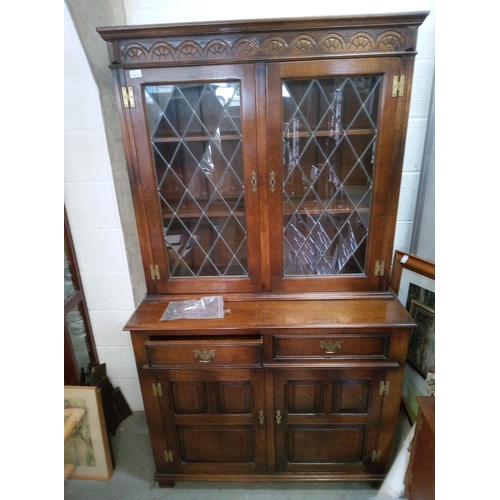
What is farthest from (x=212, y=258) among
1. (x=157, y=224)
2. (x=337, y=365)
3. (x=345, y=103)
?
(x=345, y=103)

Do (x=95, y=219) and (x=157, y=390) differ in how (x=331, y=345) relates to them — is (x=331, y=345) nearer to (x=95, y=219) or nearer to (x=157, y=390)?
(x=157, y=390)

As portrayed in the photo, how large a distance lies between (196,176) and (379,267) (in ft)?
2.74

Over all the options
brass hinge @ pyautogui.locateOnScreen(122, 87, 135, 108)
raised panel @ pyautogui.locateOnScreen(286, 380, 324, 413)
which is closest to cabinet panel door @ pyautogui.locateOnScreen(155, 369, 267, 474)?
raised panel @ pyautogui.locateOnScreen(286, 380, 324, 413)


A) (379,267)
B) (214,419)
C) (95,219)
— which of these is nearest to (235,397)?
(214,419)

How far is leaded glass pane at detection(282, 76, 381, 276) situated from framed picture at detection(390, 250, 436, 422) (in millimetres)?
274

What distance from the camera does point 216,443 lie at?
4.25 ft

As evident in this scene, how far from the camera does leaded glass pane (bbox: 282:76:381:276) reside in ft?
3.50

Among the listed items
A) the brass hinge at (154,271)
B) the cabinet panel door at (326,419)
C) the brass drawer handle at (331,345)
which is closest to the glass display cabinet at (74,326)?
the brass hinge at (154,271)

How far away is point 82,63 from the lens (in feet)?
4.08

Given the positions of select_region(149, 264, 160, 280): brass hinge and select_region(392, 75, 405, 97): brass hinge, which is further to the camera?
select_region(149, 264, 160, 280): brass hinge

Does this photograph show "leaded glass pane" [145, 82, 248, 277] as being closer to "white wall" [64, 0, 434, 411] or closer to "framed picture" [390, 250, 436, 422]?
"white wall" [64, 0, 434, 411]
